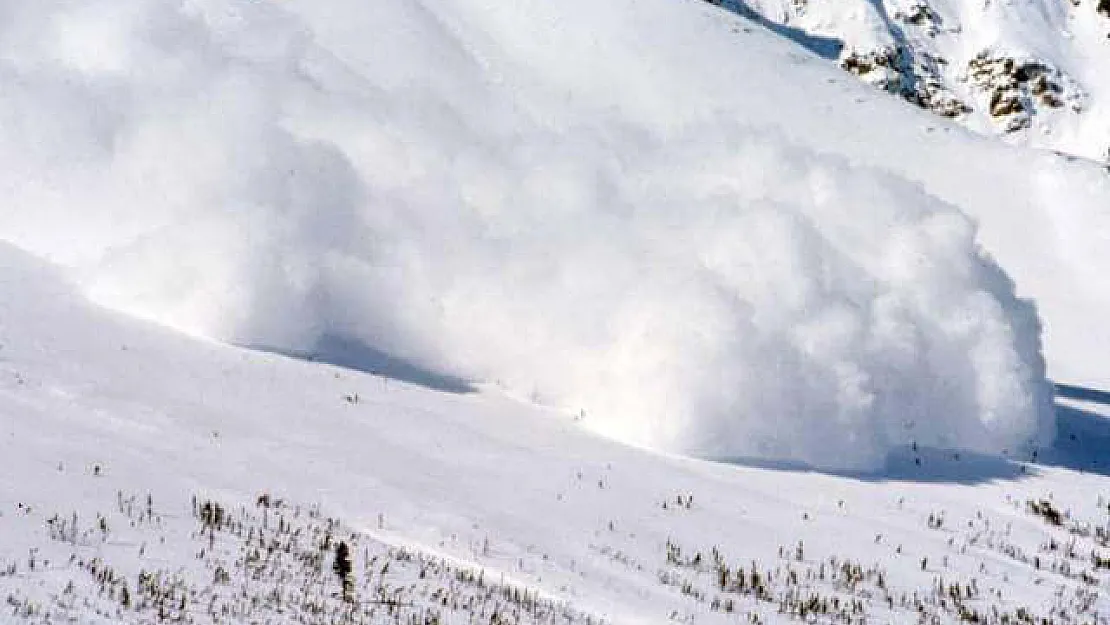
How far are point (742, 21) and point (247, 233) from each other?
1783 inches

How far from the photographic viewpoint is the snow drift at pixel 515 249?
1105 inches

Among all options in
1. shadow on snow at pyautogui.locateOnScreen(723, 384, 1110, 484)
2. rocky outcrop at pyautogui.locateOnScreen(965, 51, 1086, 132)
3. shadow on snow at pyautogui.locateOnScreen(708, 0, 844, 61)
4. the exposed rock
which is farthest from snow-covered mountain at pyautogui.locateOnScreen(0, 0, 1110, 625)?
the exposed rock

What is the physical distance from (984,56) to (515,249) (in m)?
126

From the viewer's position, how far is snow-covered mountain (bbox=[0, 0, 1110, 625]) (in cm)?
1470

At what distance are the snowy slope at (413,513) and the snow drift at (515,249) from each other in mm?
1454

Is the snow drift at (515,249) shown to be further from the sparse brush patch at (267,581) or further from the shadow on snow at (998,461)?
the sparse brush patch at (267,581)

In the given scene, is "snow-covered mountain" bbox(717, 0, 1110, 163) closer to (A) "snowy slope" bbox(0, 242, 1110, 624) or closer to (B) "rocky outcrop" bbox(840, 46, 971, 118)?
(B) "rocky outcrop" bbox(840, 46, 971, 118)

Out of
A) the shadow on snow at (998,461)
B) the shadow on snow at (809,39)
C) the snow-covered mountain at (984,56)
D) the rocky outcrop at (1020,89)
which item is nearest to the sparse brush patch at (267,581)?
the shadow on snow at (998,461)

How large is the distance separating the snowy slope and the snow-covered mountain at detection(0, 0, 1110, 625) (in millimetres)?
79

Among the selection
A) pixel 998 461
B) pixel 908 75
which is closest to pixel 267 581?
pixel 998 461

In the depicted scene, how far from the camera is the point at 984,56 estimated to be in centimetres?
14788

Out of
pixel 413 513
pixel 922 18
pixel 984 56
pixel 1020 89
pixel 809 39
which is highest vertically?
pixel 413 513

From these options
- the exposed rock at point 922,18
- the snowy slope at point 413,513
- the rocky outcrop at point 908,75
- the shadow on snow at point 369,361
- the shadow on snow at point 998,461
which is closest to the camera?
the snowy slope at point 413,513

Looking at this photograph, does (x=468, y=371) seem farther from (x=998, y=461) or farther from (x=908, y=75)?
(x=908, y=75)
